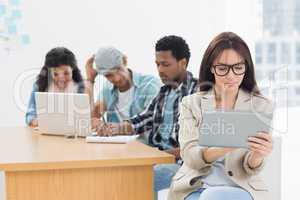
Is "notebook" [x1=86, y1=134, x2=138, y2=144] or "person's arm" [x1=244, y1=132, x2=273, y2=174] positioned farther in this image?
"notebook" [x1=86, y1=134, x2=138, y2=144]

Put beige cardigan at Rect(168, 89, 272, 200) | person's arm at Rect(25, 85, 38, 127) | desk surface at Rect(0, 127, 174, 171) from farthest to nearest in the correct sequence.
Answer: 1. person's arm at Rect(25, 85, 38, 127)
2. desk surface at Rect(0, 127, 174, 171)
3. beige cardigan at Rect(168, 89, 272, 200)

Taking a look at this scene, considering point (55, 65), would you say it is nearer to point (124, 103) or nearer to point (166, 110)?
point (124, 103)

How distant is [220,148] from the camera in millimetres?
1954

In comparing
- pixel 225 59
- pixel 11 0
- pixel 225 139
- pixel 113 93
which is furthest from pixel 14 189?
pixel 11 0

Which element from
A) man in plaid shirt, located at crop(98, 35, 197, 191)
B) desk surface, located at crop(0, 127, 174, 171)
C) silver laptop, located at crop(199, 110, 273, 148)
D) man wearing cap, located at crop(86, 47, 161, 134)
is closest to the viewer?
silver laptop, located at crop(199, 110, 273, 148)

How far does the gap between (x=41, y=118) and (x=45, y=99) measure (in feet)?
0.37

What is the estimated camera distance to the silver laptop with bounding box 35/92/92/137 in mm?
2752

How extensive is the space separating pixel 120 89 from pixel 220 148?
Result: 1.40m

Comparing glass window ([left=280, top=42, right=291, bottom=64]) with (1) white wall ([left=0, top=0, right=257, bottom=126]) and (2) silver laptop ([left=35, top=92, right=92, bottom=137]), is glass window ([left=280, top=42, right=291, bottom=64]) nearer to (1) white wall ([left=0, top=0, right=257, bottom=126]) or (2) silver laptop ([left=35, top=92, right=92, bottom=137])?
(1) white wall ([left=0, top=0, right=257, bottom=126])

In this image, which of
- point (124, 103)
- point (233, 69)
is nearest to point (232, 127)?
point (233, 69)

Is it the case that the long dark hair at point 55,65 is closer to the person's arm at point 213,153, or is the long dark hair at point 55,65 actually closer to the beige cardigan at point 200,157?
the beige cardigan at point 200,157

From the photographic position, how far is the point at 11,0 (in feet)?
14.0

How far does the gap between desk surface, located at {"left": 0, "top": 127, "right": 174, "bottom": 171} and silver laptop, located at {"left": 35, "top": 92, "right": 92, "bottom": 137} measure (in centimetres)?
12

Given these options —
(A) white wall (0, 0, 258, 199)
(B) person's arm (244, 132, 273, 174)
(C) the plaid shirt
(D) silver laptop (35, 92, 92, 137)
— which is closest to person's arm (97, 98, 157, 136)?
(C) the plaid shirt
